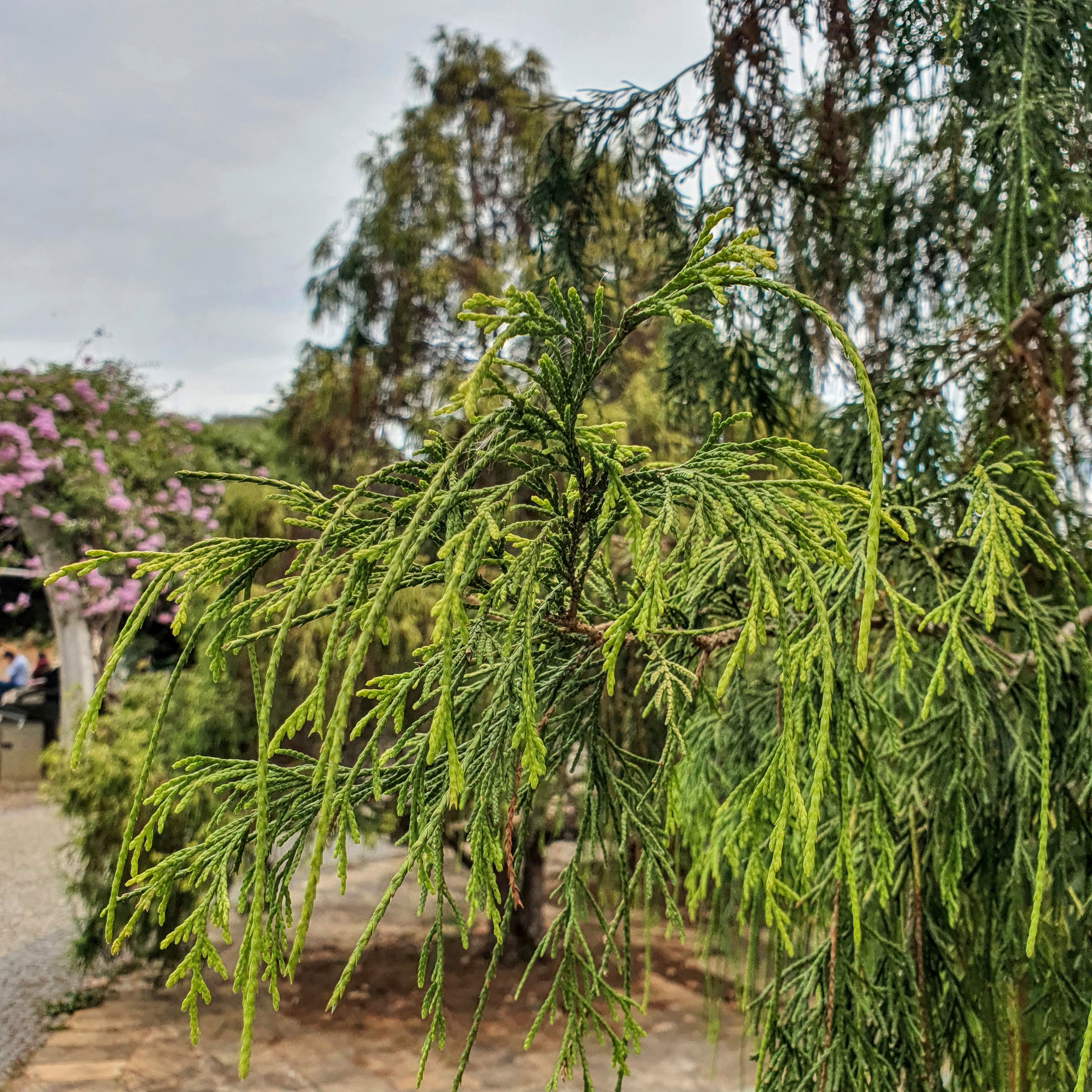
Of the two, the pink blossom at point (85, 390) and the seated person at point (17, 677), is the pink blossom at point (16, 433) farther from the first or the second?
the seated person at point (17, 677)

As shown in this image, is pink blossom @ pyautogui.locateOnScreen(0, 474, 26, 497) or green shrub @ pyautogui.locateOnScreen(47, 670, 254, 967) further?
pink blossom @ pyautogui.locateOnScreen(0, 474, 26, 497)

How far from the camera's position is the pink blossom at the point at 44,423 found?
730 cm

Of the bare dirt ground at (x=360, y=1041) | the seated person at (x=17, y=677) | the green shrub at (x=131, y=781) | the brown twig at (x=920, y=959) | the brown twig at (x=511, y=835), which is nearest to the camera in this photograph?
the brown twig at (x=511, y=835)

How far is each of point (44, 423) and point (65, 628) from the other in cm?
206

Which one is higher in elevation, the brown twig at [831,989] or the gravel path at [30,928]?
the brown twig at [831,989]

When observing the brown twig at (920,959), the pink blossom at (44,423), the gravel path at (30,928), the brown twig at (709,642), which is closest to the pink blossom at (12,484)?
the pink blossom at (44,423)

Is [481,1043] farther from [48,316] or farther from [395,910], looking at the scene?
[48,316]

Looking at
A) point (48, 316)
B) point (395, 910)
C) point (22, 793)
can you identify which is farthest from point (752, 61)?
point (22, 793)

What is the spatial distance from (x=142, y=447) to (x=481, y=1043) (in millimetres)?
6112

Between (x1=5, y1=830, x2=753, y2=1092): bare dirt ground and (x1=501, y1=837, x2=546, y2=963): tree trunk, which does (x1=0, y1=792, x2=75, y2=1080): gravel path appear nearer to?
(x1=5, y1=830, x2=753, y2=1092): bare dirt ground

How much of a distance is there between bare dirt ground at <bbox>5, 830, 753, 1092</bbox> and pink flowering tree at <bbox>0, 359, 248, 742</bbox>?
10.8ft

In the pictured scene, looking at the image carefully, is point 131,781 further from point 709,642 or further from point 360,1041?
point 709,642

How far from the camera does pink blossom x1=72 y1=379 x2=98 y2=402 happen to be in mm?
7477

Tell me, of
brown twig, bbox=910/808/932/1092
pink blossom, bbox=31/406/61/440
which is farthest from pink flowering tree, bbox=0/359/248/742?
brown twig, bbox=910/808/932/1092
